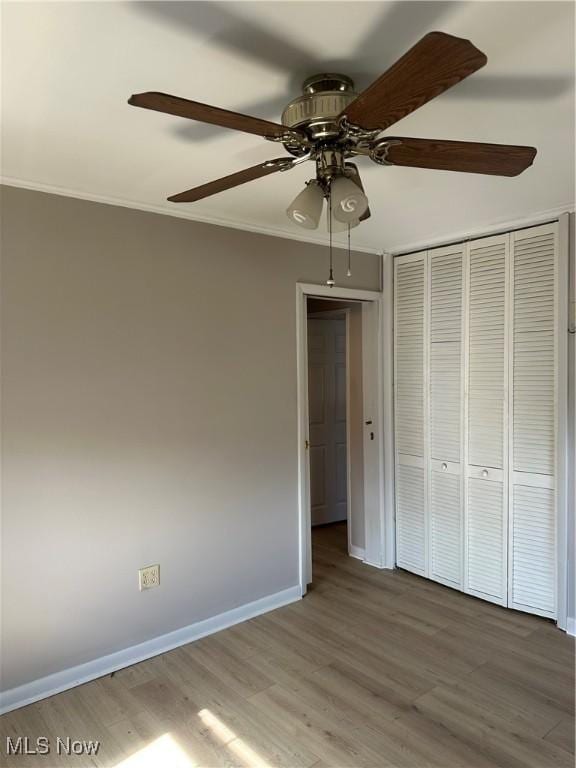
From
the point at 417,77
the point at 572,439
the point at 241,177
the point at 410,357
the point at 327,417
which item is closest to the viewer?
the point at 417,77

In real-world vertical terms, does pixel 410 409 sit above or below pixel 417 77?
below

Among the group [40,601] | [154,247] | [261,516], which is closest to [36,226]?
[154,247]

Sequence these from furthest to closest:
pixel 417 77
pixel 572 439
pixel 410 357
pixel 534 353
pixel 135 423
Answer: pixel 410 357 < pixel 534 353 < pixel 572 439 < pixel 135 423 < pixel 417 77

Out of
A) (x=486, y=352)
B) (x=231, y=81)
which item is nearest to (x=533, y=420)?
(x=486, y=352)

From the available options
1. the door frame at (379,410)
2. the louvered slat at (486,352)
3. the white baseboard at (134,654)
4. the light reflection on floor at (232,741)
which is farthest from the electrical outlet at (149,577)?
the louvered slat at (486,352)

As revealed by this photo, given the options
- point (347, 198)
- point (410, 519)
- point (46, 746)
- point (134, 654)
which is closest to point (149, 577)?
point (134, 654)

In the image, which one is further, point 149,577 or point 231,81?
point 149,577

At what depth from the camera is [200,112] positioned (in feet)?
4.00

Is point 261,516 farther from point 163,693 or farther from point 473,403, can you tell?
point 473,403

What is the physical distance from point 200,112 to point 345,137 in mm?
433

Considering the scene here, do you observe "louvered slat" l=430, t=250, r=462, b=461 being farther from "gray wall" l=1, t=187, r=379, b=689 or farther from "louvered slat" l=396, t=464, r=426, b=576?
"gray wall" l=1, t=187, r=379, b=689

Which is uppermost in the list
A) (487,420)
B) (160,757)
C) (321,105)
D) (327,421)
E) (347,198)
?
(321,105)

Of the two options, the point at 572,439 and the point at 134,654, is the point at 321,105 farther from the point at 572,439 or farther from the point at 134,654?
the point at 134,654

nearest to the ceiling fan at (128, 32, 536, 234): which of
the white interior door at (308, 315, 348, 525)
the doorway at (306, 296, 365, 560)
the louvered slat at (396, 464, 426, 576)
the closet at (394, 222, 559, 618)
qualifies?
the closet at (394, 222, 559, 618)
